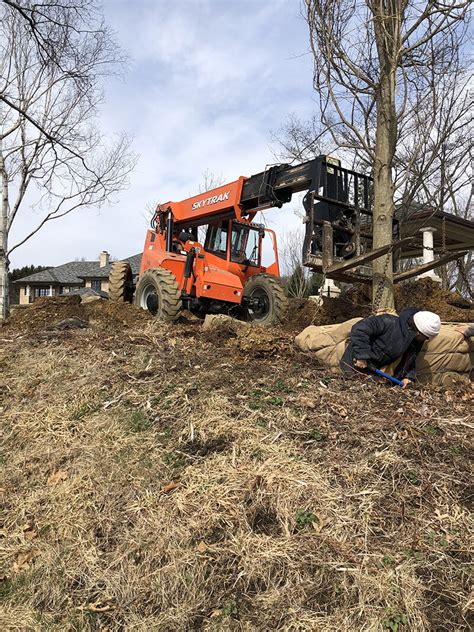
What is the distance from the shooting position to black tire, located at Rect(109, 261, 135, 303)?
11.0 meters

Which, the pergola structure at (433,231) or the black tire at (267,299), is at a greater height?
the pergola structure at (433,231)

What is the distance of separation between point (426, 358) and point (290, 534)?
3.19 meters

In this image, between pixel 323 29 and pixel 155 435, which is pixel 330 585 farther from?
pixel 323 29

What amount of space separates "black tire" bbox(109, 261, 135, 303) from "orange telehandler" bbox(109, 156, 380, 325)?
76cm

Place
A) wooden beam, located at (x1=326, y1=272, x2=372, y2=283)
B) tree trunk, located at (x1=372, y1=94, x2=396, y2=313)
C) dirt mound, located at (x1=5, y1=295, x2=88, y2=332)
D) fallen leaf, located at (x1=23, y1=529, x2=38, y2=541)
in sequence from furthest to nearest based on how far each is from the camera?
dirt mound, located at (x1=5, y1=295, x2=88, y2=332) → wooden beam, located at (x1=326, y1=272, x2=372, y2=283) → tree trunk, located at (x1=372, y1=94, x2=396, y2=313) → fallen leaf, located at (x1=23, y1=529, x2=38, y2=541)

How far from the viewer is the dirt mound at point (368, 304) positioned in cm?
853

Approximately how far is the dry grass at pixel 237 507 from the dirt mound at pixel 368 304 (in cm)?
405

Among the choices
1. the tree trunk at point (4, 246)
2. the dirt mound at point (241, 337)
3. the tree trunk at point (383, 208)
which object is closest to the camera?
the dirt mound at point (241, 337)

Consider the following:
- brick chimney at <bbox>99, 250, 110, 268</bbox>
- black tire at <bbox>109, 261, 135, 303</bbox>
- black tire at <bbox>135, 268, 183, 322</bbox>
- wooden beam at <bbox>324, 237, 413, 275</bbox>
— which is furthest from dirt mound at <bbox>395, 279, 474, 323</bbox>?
brick chimney at <bbox>99, 250, 110, 268</bbox>

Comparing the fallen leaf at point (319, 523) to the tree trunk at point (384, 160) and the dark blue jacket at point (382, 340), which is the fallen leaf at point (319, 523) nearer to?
the dark blue jacket at point (382, 340)

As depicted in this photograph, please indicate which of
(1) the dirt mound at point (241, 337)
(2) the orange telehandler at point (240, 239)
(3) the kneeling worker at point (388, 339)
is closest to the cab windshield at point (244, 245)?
(2) the orange telehandler at point (240, 239)

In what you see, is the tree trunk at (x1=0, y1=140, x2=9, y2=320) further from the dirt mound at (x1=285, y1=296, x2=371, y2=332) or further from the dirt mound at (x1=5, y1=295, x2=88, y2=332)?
the dirt mound at (x1=285, y1=296, x2=371, y2=332)

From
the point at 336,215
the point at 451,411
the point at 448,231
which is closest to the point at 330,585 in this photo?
the point at 451,411

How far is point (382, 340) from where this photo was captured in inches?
192
